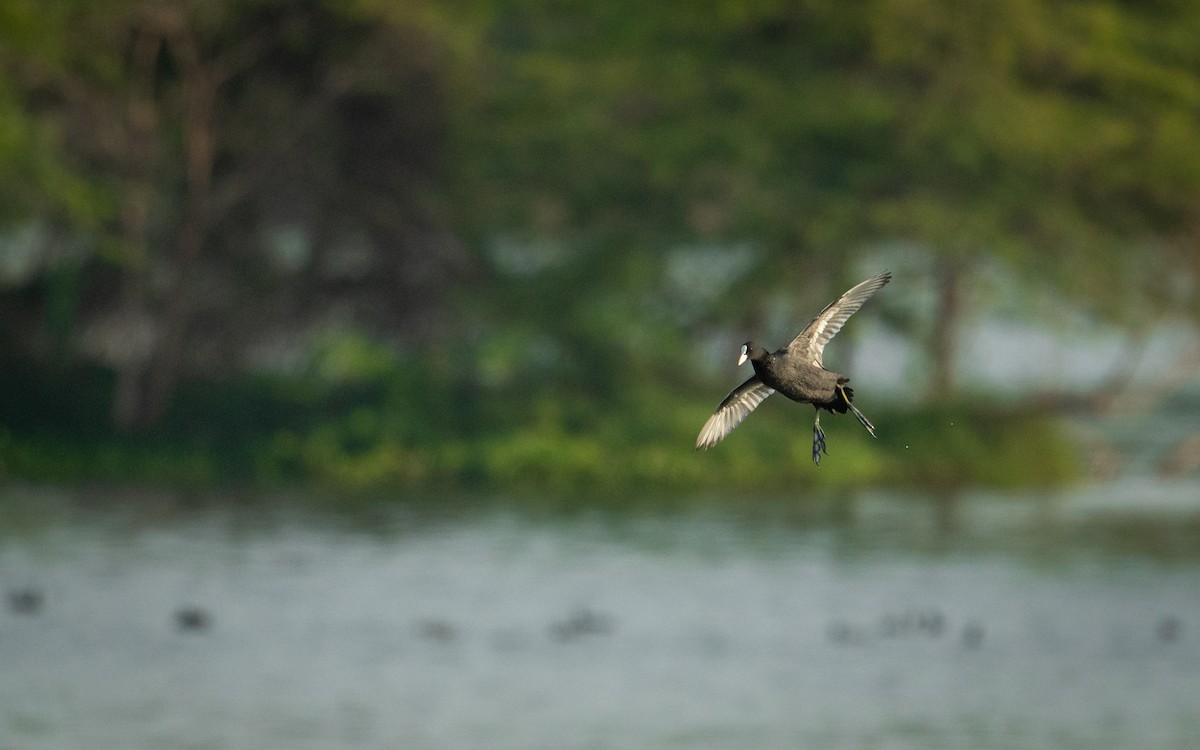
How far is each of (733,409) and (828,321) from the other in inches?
32.0

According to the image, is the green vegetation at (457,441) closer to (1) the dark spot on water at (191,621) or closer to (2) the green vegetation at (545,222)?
(2) the green vegetation at (545,222)

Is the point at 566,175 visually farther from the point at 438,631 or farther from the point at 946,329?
the point at 438,631

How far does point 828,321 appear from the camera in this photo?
7492mm

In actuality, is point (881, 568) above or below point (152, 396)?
below

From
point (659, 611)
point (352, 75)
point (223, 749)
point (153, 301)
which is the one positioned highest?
point (352, 75)

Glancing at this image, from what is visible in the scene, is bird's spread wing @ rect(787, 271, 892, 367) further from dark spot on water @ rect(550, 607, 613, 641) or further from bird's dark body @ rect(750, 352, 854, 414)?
dark spot on water @ rect(550, 607, 613, 641)

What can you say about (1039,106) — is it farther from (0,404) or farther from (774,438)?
(0,404)

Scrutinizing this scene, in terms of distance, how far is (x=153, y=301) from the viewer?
40875 mm

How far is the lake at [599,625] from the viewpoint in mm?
22609

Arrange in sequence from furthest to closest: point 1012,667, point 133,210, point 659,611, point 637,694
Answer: point 133,210, point 659,611, point 1012,667, point 637,694

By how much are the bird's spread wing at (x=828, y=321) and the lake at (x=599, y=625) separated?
563 inches

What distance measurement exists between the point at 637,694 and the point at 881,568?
9.62 metres

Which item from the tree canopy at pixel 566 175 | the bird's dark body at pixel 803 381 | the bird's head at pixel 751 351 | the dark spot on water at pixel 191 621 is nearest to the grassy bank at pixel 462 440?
the tree canopy at pixel 566 175

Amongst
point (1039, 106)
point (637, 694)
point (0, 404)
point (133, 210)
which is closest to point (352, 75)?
point (133, 210)
